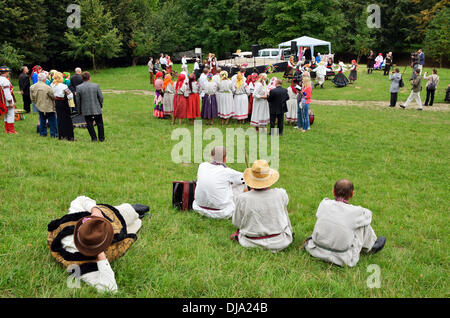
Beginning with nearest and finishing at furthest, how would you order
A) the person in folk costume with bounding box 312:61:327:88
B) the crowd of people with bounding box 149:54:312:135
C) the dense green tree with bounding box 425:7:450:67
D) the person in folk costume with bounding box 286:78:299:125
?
the crowd of people with bounding box 149:54:312:135 < the person in folk costume with bounding box 286:78:299:125 < the person in folk costume with bounding box 312:61:327:88 < the dense green tree with bounding box 425:7:450:67

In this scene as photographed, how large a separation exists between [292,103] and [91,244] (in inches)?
435

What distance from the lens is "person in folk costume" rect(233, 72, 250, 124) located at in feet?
43.6

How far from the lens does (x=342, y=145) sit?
1086cm

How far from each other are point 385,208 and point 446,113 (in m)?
12.6

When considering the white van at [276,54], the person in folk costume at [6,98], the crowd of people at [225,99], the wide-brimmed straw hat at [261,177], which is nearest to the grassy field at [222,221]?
the person in folk costume at [6,98]

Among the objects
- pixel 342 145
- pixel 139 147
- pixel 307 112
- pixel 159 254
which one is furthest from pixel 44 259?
pixel 307 112

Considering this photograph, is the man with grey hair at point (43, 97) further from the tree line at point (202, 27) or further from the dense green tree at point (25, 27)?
the dense green tree at point (25, 27)

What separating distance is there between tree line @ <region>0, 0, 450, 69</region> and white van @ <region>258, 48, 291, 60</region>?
1202 centimetres

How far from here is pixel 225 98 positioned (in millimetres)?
13359

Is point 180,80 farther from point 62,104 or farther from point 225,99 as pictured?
point 62,104

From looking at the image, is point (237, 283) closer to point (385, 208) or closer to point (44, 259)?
point (44, 259)

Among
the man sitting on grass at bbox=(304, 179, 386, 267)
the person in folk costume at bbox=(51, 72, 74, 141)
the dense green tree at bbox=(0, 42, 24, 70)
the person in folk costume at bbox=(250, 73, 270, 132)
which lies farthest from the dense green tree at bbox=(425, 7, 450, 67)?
the man sitting on grass at bbox=(304, 179, 386, 267)

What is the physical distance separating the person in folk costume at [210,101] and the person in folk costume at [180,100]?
681mm

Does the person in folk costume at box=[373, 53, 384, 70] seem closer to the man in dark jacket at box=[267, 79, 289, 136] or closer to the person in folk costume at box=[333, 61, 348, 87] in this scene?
the person in folk costume at box=[333, 61, 348, 87]
